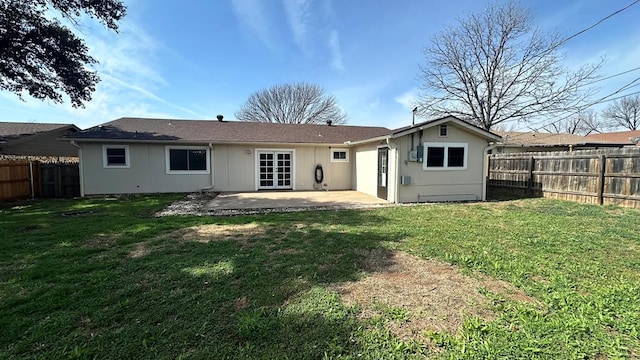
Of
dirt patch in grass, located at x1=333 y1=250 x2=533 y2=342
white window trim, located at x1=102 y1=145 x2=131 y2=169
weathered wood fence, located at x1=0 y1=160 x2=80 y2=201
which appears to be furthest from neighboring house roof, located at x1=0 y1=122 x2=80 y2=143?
dirt patch in grass, located at x1=333 y1=250 x2=533 y2=342

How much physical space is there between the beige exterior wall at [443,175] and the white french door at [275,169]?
5.27m

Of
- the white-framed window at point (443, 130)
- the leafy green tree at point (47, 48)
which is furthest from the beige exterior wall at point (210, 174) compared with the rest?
the white-framed window at point (443, 130)

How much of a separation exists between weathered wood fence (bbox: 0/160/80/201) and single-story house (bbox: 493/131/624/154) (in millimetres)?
20855

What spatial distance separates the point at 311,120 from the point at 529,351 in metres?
30.2

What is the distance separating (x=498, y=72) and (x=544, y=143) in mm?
5691

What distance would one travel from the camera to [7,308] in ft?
8.84

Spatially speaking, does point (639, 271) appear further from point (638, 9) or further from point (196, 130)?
point (196, 130)

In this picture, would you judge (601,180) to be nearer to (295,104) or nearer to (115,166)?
(115,166)

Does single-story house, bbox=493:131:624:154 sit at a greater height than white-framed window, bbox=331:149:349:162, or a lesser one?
greater

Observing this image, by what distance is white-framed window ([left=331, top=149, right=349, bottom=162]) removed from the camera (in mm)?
13152

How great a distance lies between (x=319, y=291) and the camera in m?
3.08

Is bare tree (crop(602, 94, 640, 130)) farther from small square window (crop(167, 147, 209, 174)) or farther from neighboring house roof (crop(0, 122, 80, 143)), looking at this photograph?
neighboring house roof (crop(0, 122, 80, 143))

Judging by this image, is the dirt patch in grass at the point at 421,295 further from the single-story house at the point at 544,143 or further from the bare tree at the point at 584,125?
the bare tree at the point at 584,125

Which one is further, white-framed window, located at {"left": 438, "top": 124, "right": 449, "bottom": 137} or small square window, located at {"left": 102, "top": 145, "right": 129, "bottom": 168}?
small square window, located at {"left": 102, "top": 145, "right": 129, "bottom": 168}
